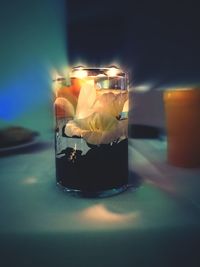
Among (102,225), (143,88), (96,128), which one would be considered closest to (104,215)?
(102,225)

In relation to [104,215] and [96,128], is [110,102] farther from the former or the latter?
[104,215]

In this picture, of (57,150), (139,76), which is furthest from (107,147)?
(139,76)

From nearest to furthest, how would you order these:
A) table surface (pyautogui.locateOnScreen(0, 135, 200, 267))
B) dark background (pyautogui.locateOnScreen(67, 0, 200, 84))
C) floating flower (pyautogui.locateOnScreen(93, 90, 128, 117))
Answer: table surface (pyautogui.locateOnScreen(0, 135, 200, 267)) → floating flower (pyautogui.locateOnScreen(93, 90, 128, 117)) → dark background (pyautogui.locateOnScreen(67, 0, 200, 84))

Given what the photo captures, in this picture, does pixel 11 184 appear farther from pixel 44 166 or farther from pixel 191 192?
pixel 191 192

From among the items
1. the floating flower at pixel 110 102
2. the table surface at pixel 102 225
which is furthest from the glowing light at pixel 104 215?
the floating flower at pixel 110 102

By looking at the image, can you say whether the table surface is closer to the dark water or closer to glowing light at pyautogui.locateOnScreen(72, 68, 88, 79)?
the dark water

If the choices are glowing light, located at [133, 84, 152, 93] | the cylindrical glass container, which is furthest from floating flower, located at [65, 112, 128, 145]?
glowing light, located at [133, 84, 152, 93]
